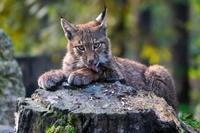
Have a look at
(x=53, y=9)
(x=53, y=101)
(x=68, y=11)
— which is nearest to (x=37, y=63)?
(x=53, y=9)

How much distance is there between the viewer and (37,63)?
504 inches

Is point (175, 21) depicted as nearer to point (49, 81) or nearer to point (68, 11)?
point (68, 11)

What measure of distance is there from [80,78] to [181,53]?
1223 centimetres

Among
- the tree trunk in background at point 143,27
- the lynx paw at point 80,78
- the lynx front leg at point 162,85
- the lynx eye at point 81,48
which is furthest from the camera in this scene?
the tree trunk in background at point 143,27

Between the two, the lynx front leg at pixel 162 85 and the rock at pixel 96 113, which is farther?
the lynx front leg at pixel 162 85

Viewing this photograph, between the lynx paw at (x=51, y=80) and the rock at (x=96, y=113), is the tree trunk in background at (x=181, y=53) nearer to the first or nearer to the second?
the lynx paw at (x=51, y=80)

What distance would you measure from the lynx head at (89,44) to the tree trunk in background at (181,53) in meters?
10.6

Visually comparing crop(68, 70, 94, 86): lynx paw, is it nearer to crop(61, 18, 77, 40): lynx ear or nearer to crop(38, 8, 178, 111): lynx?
crop(38, 8, 178, 111): lynx

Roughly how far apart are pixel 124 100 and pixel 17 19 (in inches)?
394

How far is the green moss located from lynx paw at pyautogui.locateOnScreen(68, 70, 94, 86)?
3.14 feet

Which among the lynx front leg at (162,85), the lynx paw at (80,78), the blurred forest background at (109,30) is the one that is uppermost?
the blurred forest background at (109,30)

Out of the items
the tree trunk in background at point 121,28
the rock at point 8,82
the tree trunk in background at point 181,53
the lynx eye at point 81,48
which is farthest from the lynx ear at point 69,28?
A: the tree trunk in background at point 181,53

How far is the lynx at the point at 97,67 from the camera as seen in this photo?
696 centimetres

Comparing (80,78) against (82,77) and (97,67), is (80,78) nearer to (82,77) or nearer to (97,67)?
(82,77)
